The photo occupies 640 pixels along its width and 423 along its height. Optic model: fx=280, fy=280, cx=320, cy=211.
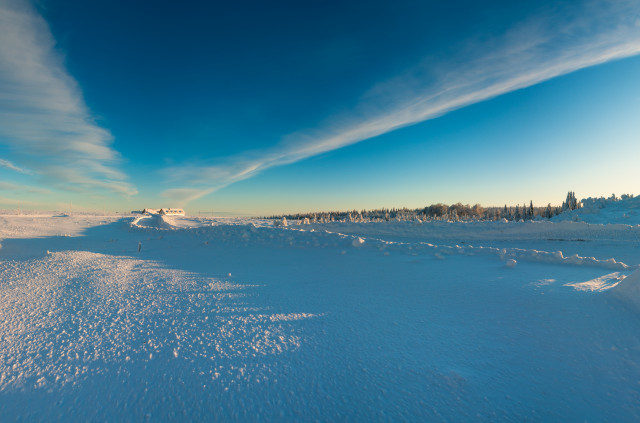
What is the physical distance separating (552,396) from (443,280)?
3099 mm

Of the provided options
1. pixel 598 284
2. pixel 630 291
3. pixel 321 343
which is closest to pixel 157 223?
pixel 321 343

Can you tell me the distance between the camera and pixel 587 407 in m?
2.03

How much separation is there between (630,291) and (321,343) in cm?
402

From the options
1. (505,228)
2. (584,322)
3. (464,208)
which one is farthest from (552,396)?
(464,208)

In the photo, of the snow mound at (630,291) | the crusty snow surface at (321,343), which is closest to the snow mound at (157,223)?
the crusty snow surface at (321,343)

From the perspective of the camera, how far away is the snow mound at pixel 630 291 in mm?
3449

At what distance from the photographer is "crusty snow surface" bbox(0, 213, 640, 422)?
205cm

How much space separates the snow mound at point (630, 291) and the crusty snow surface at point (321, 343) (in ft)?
0.06

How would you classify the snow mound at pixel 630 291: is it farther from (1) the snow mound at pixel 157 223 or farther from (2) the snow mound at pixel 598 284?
(1) the snow mound at pixel 157 223

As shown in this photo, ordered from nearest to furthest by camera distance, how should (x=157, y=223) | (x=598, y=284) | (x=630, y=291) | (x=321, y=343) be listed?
(x=321, y=343), (x=630, y=291), (x=598, y=284), (x=157, y=223)

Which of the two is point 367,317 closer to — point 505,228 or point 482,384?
point 482,384

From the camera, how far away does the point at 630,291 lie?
141 inches

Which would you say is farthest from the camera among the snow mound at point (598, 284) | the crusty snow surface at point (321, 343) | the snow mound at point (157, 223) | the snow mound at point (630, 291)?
the snow mound at point (157, 223)

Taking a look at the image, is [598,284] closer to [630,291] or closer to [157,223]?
[630,291]
